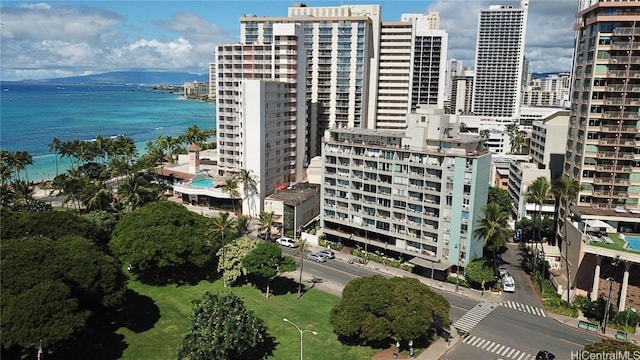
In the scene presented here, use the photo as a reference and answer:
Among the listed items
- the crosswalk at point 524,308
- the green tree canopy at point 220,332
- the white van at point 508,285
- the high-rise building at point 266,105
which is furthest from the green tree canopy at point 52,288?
the white van at point 508,285

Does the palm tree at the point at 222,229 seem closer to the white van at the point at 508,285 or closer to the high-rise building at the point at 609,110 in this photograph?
the white van at the point at 508,285

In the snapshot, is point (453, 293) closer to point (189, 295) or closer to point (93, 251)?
point (189, 295)

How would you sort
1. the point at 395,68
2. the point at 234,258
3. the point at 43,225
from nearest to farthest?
the point at 43,225 < the point at 234,258 < the point at 395,68

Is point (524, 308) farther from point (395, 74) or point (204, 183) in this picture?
point (395, 74)

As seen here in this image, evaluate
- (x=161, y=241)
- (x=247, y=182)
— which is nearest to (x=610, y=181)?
(x=247, y=182)

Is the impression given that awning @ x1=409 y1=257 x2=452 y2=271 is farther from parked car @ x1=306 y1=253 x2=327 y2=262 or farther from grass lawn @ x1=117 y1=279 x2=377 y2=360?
grass lawn @ x1=117 y1=279 x2=377 y2=360

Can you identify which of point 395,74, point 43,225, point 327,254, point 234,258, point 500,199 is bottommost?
point 327,254

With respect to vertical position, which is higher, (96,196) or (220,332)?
(96,196)

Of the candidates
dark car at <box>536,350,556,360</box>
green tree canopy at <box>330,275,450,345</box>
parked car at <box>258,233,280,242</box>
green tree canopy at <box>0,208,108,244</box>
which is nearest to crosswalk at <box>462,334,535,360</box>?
dark car at <box>536,350,556,360</box>
